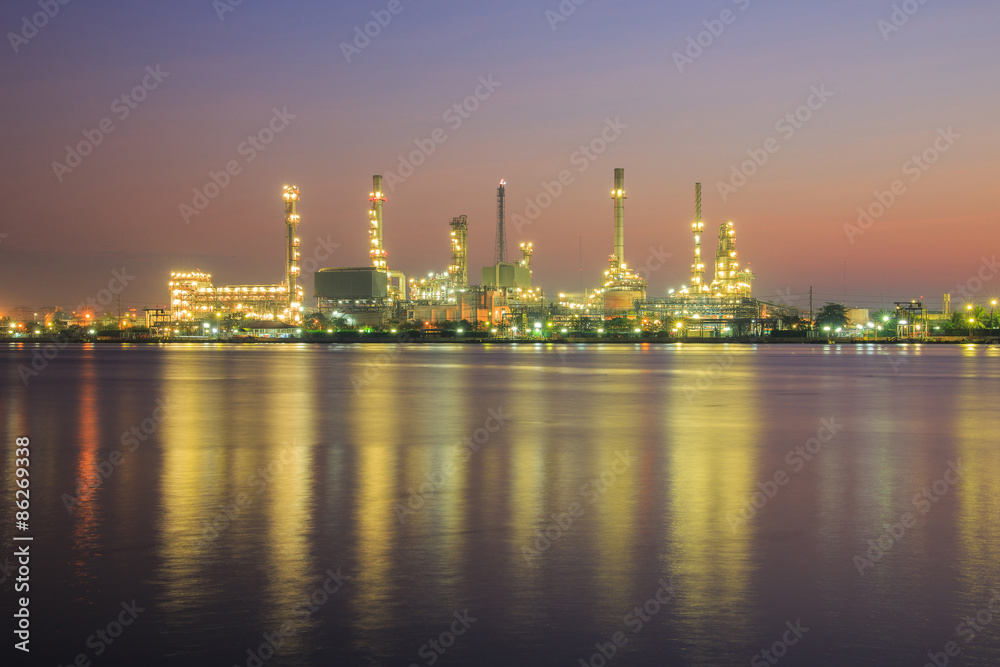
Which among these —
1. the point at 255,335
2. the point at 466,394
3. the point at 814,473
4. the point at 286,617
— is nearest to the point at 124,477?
the point at 286,617

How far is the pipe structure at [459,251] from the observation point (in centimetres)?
16800

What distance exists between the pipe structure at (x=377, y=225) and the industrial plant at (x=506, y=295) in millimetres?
202

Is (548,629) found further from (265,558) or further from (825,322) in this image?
(825,322)

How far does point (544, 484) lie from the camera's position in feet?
36.9

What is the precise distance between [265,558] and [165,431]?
11.5 m

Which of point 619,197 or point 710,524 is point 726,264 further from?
point 710,524

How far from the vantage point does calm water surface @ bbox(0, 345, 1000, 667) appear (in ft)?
17.8

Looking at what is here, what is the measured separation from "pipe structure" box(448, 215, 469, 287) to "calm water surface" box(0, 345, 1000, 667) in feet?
496

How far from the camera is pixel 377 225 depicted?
17112 cm

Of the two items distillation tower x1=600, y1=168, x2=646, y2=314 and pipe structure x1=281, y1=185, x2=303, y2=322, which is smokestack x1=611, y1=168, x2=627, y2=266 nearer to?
distillation tower x1=600, y1=168, x2=646, y2=314

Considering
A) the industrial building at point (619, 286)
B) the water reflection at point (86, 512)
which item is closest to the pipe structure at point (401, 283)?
the industrial building at point (619, 286)

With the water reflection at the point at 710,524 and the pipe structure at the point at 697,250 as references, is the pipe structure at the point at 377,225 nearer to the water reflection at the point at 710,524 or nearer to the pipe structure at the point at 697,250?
the pipe structure at the point at 697,250

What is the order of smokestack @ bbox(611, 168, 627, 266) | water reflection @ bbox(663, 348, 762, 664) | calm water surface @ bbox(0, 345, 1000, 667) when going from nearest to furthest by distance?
calm water surface @ bbox(0, 345, 1000, 667) < water reflection @ bbox(663, 348, 762, 664) < smokestack @ bbox(611, 168, 627, 266)

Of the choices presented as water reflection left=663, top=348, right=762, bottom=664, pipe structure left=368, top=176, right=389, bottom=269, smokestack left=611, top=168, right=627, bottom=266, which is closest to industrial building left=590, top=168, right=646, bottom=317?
smokestack left=611, top=168, right=627, bottom=266
